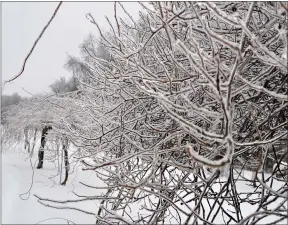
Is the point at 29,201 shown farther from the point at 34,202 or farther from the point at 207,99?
the point at 207,99

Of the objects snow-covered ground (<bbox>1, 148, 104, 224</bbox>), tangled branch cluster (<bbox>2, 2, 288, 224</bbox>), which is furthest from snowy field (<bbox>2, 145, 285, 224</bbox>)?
tangled branch cluster (<bbox>2, 2, 288, 224</bbox>)

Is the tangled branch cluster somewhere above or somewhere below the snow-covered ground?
above

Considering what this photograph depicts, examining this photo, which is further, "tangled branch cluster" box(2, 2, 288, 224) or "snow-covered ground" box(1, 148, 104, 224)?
"snow-covered ground" box(1, 148, 104, 224)

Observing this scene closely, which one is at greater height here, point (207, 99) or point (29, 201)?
point (207, 99)

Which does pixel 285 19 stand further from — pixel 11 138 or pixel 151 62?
pixel 11 138

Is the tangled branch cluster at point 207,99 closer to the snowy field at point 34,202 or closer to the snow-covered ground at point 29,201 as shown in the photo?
the snowy field at point 34,202

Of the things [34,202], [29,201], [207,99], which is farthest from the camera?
[29,201]

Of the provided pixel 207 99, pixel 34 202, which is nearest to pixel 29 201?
pixel 34 202

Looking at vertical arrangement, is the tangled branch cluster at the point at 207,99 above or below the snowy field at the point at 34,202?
above

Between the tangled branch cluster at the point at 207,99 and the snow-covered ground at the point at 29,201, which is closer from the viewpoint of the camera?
the tangled branch cluster at the point at 207,99

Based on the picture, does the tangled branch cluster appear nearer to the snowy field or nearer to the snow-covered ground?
the snowy field

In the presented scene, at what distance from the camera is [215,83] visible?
84 cm

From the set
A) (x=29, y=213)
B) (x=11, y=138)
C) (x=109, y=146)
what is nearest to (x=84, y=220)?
(x=29, y=213)

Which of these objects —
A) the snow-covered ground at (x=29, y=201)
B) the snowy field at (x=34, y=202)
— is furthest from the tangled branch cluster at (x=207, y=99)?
the snow-covered ground at (x=29, y=201)
